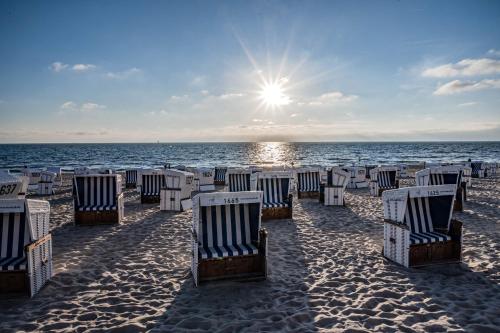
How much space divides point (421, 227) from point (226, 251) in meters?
4.45

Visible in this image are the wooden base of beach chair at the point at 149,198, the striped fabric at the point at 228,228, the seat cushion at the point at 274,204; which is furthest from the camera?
the wooden base of beach chair at the point at 149,198

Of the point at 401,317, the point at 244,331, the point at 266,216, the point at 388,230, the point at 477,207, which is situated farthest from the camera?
the point at 477,207

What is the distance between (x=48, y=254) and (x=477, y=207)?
14.8 meters

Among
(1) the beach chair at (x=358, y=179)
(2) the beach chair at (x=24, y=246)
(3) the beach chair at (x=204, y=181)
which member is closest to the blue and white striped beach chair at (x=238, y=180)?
(3) the beach chair at (x=204, y=181)

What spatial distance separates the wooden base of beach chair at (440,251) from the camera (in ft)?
22.2

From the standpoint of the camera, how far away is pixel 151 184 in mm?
14625

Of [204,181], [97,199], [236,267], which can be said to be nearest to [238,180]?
[97,199]

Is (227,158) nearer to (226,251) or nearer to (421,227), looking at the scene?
(421,227)

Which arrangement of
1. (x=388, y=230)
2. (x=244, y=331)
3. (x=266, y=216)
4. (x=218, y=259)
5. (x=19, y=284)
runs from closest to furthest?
(x=244, y=331) < (x=19, y=284) < (x=218, y=259) < (x=388, y=230) < (x=266, y=216)

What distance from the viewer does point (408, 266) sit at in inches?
264

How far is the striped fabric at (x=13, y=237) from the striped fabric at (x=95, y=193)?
14.7ft

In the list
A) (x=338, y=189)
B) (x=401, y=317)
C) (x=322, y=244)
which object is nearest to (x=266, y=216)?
(x=322, y=244)

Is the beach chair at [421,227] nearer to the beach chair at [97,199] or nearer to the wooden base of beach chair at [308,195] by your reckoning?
the beach chair at [97,199]

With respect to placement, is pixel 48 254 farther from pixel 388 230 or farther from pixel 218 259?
pixel 388 230
